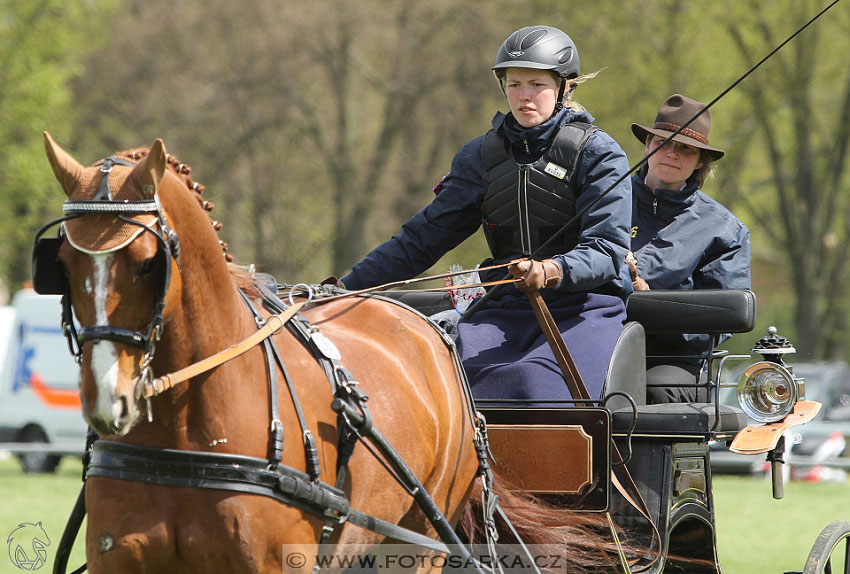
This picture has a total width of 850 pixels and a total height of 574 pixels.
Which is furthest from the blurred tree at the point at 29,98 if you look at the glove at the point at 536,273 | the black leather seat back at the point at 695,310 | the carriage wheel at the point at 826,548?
the glove at the point at 536,273

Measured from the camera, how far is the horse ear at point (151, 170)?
2768 mm

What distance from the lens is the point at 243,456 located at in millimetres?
3023

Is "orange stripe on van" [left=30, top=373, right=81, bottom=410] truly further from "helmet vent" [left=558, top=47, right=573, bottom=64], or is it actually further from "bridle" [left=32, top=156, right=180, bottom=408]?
"bridle" [left=32, top=156, right=180, bottom=408]

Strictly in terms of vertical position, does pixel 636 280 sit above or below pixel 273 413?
above

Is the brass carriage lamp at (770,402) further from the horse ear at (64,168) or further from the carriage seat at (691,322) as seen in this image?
the horse ear at (64,168)

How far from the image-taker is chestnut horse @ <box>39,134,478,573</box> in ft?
8.96

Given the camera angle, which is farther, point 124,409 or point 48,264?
point 48,264

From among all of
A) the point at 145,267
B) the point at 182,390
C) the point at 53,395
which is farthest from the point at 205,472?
the point at 53,395

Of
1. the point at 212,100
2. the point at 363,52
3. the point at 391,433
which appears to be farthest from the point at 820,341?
the point at 391,433

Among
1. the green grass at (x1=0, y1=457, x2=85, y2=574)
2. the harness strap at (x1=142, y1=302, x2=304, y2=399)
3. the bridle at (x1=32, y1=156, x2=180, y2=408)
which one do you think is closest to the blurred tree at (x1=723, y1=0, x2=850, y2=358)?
the green grass at (x1=0, y1=457, x2=85, y2=574)

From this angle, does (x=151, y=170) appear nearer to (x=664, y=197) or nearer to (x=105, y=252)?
(x=105, y=252)

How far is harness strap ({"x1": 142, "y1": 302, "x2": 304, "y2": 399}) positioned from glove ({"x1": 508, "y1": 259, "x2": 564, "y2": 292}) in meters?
0.96

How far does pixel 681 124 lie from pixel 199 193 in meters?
3.26

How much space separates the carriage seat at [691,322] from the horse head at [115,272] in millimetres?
2297
